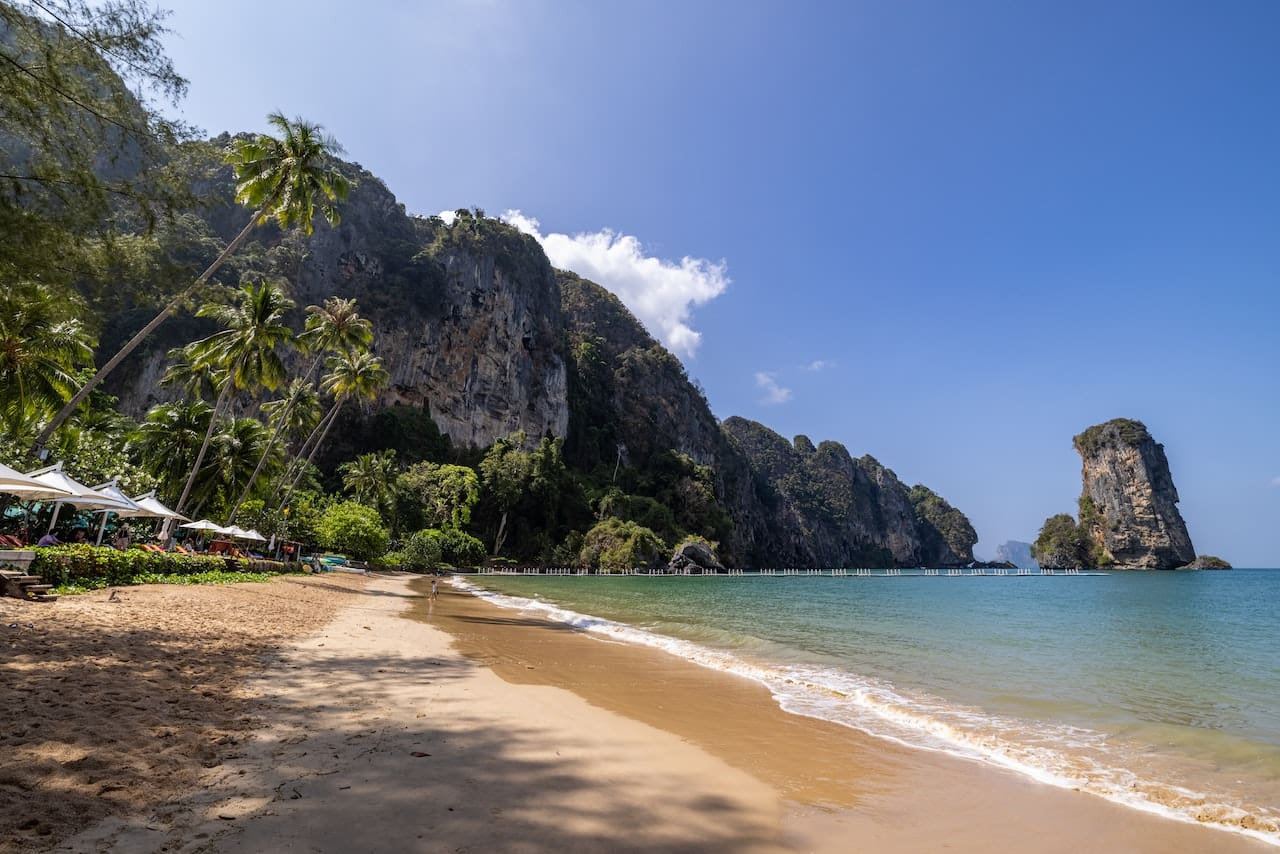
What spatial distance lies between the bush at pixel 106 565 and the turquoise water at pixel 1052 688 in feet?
38.9

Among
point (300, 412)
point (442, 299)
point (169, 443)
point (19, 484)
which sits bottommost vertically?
point (19, 484)

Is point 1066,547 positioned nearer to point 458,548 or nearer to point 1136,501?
point 1136,501

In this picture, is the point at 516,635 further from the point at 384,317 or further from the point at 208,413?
the point at 384,317

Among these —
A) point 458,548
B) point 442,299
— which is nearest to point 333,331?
point 458,548

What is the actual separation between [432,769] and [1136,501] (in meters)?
159

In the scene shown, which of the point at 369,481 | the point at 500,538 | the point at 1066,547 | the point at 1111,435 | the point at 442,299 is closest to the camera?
the point at 369,481

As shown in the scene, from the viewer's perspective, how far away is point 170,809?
371 cm

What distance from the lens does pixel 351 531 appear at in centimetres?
4581

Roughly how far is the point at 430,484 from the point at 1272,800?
230 feet

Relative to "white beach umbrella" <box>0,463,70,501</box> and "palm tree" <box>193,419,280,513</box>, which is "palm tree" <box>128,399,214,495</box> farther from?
"white beach umbrella" <box>0,463,70,501</box>

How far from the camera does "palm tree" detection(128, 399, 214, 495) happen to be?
99.6 feet

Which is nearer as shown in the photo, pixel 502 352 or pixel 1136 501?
pixel 502 352

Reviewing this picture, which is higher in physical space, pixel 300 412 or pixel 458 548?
pixel 300 412

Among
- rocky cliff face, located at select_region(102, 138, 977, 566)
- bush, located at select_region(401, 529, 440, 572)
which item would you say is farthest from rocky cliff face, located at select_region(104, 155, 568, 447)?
bush, located at select_region(401, 529, 440, 572)
